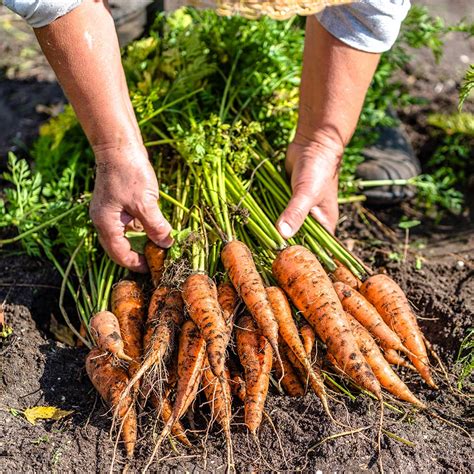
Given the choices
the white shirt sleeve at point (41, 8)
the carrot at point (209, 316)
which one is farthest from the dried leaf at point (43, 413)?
the white shirt sleeve at point (41, 8)

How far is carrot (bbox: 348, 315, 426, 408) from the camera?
2.17 metres

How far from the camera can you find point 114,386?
2150mm

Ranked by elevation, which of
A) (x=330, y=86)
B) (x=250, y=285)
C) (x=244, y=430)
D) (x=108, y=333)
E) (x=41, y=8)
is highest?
(x=41, y=8)

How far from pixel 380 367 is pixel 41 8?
1.62 meters

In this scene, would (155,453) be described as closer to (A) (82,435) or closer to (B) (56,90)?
(A) (82,435)

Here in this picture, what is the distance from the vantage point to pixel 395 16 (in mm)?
2301

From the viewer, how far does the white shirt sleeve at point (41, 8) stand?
1.95 metres

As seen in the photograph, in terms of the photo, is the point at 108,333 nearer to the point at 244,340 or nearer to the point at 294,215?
the point at 244,340

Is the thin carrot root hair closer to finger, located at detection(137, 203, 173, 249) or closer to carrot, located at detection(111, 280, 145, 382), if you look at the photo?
finger, located at detection(137, 203, 173, 249)

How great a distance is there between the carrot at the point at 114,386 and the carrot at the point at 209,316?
0.31 metres

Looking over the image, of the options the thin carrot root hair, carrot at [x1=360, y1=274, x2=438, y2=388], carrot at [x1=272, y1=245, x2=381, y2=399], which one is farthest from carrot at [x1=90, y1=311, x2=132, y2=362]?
carrot at [x1=360, y1=274, x2=438, y2=388]

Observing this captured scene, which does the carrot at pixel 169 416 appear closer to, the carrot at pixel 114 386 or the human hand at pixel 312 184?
the carrot at pixel 114 386

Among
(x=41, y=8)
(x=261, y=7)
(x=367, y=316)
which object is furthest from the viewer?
(x=367, y=316)

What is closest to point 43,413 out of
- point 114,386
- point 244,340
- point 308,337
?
point 114,386
